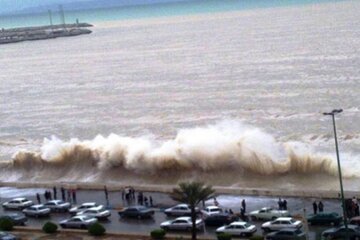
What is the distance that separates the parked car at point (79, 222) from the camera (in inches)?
1209

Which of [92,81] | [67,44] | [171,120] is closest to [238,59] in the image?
[92,81]

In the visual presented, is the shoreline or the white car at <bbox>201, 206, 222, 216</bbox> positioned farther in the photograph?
the shoreline

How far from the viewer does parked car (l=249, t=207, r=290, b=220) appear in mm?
29453

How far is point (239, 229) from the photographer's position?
2769cm

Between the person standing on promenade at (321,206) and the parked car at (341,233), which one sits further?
the person standing on promenade at (321,206)

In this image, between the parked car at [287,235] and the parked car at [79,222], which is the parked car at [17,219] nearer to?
the parked car at [79,222]

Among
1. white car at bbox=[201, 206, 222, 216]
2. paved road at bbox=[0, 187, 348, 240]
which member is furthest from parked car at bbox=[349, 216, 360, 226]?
white car at bbox=[201, 206, 222, 216]

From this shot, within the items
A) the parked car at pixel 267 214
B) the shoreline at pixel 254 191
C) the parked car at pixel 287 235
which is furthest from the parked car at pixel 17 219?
the parked car at pixel 287 235

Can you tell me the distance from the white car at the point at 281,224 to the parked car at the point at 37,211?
33.6 ft

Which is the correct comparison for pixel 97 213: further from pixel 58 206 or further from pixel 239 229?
pixel 239 229

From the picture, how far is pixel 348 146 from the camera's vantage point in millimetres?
47125

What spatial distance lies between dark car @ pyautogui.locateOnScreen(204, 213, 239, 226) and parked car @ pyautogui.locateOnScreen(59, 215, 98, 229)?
4586 mm

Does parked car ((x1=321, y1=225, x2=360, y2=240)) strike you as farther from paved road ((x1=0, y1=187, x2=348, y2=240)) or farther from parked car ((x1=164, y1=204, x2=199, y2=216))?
parked car ((x1=164, y1=204, x2=199, y2=216))

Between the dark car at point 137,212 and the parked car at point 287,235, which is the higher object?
the dark car at point 137,212
